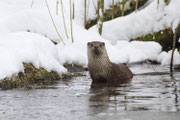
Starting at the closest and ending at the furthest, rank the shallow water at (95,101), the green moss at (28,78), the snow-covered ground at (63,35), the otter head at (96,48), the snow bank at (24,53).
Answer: the shallow water at (95,101) < the green moss at (28,78) < the snow bank at (24,53) < the snow-covered ground at (63,35) < the otter head at (96,48)

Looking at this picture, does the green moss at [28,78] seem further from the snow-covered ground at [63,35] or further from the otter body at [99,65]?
the otter body at [99,65]

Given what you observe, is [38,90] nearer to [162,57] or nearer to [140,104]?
[140,104]

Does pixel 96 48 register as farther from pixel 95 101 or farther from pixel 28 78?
pixel 95 101

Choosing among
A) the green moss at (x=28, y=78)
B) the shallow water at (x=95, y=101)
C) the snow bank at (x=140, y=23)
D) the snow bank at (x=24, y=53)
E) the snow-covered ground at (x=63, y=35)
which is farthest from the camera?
the snow bank at (x=140, y=23)

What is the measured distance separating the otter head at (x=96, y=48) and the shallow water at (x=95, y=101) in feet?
1.71

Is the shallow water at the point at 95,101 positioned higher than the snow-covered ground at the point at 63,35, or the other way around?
the snow-covered ground at the point at 63,35

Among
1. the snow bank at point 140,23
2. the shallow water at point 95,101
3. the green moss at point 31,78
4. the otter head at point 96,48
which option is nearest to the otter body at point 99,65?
the otter head at point 96,48

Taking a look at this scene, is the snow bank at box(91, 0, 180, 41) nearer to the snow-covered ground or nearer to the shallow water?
the snow-covered ground

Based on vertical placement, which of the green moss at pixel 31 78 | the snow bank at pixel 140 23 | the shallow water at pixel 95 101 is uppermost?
the snow bank at pixel 140 23

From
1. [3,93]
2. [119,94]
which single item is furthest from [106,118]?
[3,93]

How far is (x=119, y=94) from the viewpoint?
4789 millimetres

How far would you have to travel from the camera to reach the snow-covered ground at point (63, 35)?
6113mm

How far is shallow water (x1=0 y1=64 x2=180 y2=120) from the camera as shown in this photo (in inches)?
138

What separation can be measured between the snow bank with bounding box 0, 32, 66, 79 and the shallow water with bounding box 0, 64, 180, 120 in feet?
1.41
